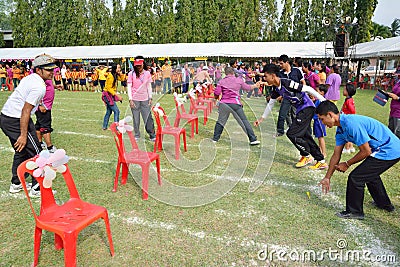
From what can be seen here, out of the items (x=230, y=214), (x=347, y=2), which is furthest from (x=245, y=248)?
(x=347, y=2)

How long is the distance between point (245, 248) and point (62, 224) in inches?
70.9

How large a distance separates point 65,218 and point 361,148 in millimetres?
2980

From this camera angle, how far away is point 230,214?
12.8 ft

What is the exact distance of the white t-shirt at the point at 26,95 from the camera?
11.9 feet

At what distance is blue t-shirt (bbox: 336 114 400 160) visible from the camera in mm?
3209

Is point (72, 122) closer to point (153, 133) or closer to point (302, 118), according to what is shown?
point (153, 133)

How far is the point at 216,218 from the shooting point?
3822mm

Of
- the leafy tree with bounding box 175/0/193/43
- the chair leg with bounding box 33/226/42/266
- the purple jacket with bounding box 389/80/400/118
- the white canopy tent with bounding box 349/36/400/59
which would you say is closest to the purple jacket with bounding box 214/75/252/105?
the purple jacket with bounding box 389/80/400/118

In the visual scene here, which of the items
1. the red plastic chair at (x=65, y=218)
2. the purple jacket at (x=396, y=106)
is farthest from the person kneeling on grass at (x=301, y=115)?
the red plastic chair at (x=65, y=218)

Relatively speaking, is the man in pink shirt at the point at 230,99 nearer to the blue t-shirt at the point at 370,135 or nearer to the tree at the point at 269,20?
the blue t-shirt at the point at 370,135

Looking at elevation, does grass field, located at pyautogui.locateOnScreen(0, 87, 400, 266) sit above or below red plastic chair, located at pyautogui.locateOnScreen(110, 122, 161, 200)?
below

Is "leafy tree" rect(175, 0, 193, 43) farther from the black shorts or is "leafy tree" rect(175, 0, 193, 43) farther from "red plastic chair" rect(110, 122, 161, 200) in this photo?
"red plastic chair" rect(110, 122, 161, 200)

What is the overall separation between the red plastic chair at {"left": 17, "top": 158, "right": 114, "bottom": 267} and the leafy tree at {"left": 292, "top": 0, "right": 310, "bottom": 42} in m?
35.4

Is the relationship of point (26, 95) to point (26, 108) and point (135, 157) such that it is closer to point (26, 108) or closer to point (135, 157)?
point (26, 108)
